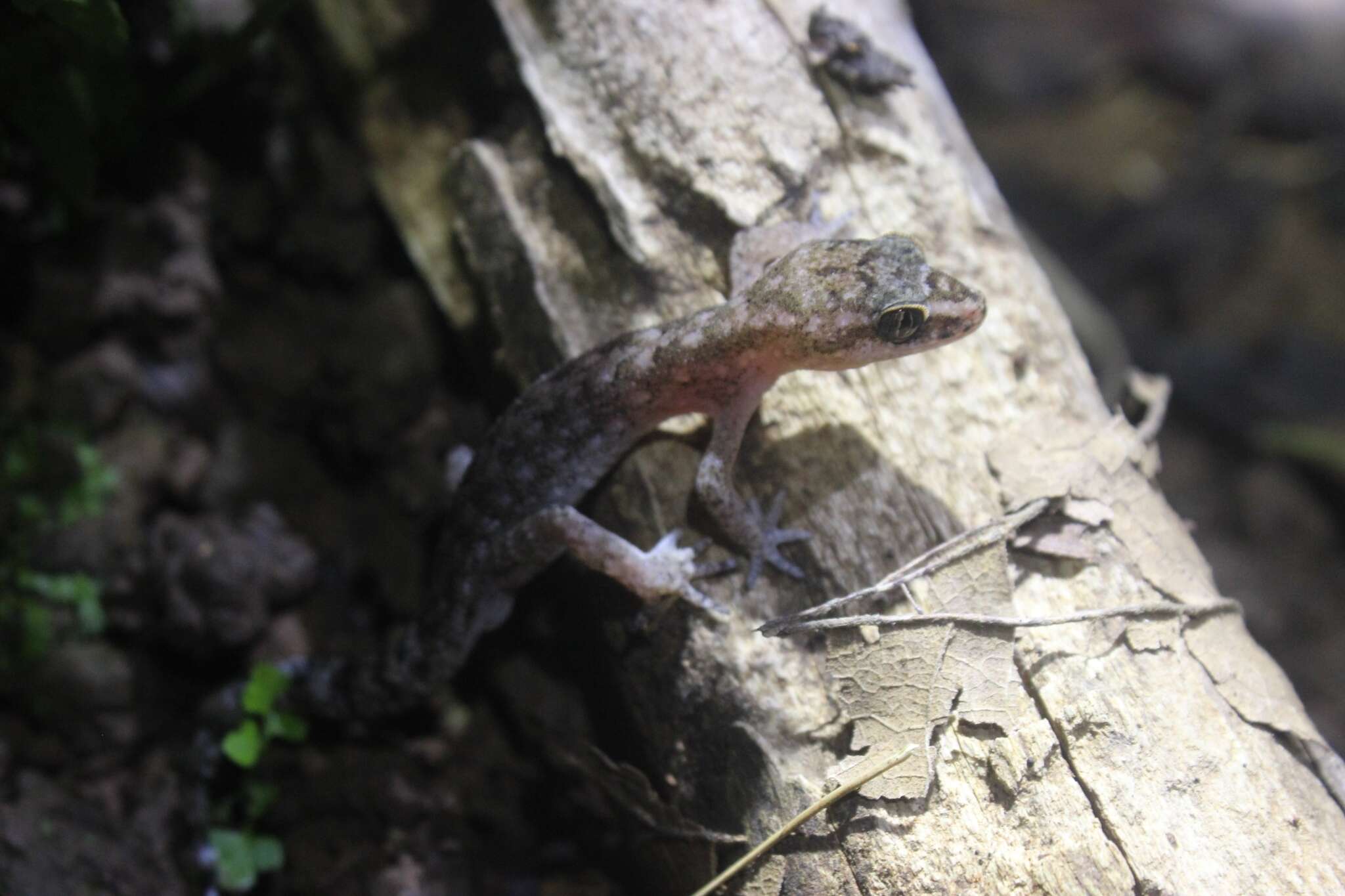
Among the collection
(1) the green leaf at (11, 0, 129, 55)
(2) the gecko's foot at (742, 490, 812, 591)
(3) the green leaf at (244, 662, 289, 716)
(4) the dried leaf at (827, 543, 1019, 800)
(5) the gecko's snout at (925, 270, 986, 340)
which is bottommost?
(4) the dried leaf at (827, 543, 1019, 800)

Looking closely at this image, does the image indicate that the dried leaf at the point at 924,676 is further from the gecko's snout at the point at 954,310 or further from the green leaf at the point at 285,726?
the green leaf at the point at 285,726

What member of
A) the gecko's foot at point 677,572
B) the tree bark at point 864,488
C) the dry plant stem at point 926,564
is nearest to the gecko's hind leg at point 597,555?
the gecko's foot at point 677,572

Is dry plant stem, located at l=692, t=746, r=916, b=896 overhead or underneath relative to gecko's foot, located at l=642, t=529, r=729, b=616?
underneath

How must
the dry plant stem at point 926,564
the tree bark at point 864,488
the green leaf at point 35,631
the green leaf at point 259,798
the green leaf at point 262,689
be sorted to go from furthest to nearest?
the green leaf at point 35,631 → the green leaf at point 259,798 → the green leaf at point 262,689 → the dry plant stem at point 926,564 → the tree bark at point 864,488

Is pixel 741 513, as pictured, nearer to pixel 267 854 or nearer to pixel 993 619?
pixel 993 619

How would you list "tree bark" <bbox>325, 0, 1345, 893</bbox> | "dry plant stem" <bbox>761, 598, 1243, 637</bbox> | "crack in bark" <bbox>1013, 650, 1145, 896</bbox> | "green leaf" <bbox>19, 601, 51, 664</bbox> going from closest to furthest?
"crack in bark" <bbox>1013, 650, 1145, 896</bbox> < "tree bark" <bbox>325, 0, 1345, 893</bbox> < "dry plant stem" <bbox>761, 598, 1243, 637</bbox> < "green leaf" <bbox>19, 601, 51, 664</bbox>

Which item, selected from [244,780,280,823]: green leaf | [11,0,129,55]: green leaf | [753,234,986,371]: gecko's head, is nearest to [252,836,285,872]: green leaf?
[244,780,280,823]: green leaf

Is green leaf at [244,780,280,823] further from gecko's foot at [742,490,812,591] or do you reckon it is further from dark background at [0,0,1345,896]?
gecko's foot at [742,490,812,591]
